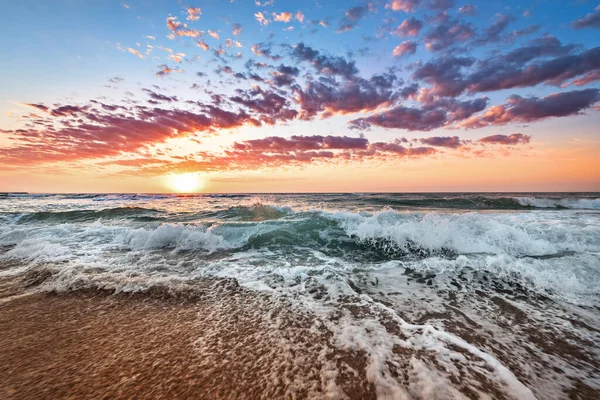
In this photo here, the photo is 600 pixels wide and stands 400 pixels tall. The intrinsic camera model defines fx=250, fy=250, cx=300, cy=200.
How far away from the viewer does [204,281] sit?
206 inches

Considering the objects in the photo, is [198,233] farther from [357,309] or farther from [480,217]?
[480,217]

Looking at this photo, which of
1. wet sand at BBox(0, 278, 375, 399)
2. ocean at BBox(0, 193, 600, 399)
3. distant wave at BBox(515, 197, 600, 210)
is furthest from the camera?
distant wave at BBox(515, 197, 600, 210)

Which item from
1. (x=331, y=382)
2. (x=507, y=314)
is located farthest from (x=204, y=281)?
(x=507, y=314)

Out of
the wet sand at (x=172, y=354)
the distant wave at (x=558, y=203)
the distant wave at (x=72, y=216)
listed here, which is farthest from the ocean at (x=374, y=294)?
the distant wave at (x=558, y=203)

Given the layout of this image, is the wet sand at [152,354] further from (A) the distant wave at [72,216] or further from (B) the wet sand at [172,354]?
(A) the distant wave at [72,216]

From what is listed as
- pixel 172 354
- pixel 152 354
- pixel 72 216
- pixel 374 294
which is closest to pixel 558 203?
pixel 374 294

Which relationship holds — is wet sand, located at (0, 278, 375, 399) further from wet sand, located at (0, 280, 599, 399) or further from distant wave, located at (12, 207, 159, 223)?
distant wave, located at (12, 207, 159, 223)

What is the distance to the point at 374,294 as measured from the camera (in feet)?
15.1

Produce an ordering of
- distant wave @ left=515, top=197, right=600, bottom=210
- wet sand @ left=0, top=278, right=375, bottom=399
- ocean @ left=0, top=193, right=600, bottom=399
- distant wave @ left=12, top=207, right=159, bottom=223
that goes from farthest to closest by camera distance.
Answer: distant wave @ left=515, top=197, right=600, bottom=210 → distant wave @ left=12, top=207, right=159, bottom=223 → ocean @ left=0, top=193, right=600, bottom=399 → wet sand @ left=0, top=278, right=375, bottom=399

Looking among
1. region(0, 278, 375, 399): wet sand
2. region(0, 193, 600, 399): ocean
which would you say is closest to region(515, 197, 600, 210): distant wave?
region(0, 193, 600, 399): ocean

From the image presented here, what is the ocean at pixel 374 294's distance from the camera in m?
2.54

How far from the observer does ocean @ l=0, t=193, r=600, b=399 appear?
2.54 metres

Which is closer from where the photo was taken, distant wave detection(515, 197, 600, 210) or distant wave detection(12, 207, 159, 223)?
distant wave detection(12, 207, 159, 223)

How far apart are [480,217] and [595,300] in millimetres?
6323
